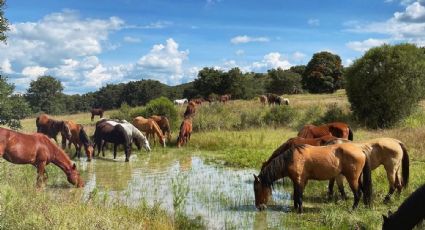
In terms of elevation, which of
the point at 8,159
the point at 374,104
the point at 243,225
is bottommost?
the point at 243,225

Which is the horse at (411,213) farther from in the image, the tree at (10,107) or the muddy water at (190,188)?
the tree at (10,107)

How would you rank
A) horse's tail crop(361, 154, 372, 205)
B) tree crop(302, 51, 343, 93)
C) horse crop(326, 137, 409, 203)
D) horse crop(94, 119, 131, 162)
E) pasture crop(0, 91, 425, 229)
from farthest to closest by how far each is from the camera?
tree crop(302, 51, 343, 93)
horse crop(94, 119, 131, 162)
horse crop(326, 137, 409, 203)
horse's tail crop(361, 154, 372, 205)
pasture crop(0, 91, 425, 229)

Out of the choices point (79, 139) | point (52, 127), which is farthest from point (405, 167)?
point (52, 127)

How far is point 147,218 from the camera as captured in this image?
750 cm

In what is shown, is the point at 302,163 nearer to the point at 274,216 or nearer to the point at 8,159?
the point at 274,216

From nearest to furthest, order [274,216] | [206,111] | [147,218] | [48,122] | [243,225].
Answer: [147,218], [243,225], [274,216], [48,122], [206,111]

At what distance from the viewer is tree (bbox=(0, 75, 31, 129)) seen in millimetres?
14477

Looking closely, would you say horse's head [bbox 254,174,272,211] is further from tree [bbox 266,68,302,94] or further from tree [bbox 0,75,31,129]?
tree [bbox 266,68,302,94]

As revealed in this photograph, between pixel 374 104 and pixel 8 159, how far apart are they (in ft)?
61.5

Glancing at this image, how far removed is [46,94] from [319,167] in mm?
61319

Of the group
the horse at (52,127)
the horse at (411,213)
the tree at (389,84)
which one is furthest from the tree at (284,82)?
the horse at (411,213)

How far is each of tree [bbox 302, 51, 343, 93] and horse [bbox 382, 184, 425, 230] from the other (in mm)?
57262

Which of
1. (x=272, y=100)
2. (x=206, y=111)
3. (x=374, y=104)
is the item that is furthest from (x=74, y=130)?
(x=272, y=100)

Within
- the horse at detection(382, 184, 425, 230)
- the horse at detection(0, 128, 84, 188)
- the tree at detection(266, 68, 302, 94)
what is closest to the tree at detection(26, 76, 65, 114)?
the tree at detection(266, 68, 302, 94)
